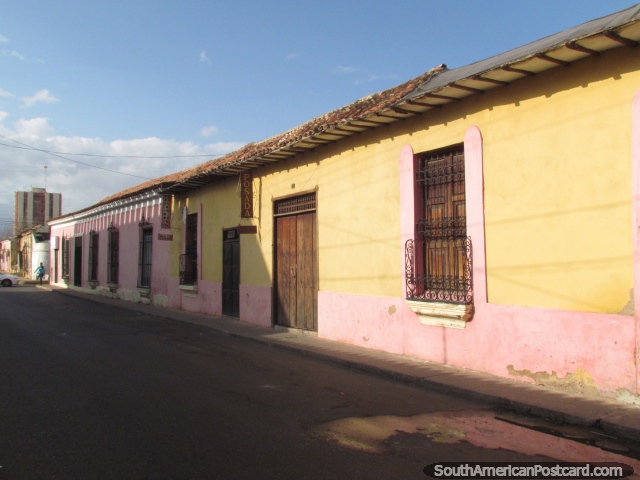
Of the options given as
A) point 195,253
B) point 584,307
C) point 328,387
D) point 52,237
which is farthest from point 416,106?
point 52,237

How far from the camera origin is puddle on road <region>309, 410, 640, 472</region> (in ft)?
14.1

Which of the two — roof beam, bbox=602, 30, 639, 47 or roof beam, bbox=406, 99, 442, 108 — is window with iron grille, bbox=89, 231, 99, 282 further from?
roof beam, bbox=602, 30, 639, 47

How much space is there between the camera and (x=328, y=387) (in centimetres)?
654

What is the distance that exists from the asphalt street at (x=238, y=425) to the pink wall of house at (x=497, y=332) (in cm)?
105

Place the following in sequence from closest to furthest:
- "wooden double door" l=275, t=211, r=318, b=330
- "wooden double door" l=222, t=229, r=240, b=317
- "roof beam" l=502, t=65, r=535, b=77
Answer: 1. "roof beam" l=502, t=65, r=535, b=77
2. "wooden double door" l=275, t=211, r=318, b=330
3. "wooden double door" l=222, t=229, r=240, b=317

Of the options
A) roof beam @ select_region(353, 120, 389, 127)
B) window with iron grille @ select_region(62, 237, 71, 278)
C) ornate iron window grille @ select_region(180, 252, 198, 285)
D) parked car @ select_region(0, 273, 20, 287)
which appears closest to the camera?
roof beam @ select_region(353, 120, 389, 127)

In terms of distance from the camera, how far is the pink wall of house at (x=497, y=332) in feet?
17.9

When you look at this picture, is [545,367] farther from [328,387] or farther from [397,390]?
[328,387]

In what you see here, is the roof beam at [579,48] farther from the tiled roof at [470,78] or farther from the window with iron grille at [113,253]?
the window with iron grille at [113,253]

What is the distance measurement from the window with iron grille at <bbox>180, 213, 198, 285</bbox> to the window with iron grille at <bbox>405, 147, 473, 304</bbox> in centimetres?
968

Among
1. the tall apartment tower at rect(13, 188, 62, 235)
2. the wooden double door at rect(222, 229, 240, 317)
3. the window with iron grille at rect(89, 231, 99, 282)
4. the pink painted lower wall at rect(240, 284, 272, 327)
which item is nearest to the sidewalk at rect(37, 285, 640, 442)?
the pink painted lower wall at rect(240, 284, 272, 327)

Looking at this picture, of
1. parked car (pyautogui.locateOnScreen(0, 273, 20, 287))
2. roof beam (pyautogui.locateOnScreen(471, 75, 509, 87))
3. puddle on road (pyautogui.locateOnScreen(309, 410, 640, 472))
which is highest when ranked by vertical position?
roof beam (pyautogui.locateOnScreen(471, 75, 509, 87))

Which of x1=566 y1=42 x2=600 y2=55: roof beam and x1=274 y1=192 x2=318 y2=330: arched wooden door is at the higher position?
x1=566 y1=42 x2=600 y2=55: roof beam

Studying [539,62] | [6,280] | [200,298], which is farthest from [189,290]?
[6,280]
